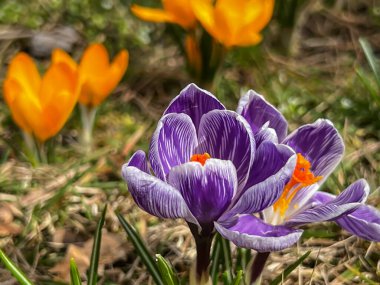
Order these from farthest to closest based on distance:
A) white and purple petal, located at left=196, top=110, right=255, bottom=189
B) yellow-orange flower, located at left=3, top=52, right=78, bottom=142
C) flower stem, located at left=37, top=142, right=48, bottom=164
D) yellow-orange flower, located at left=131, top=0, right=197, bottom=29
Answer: yellow-orange flower, located at left=131, top=0, right=197, bottom=29 < flower stem, located at left=37, top=142, right=48, bottom=164 < yellow-orange flower, located at left=3, top=52, right=78, bottom=142 < white and purple petal, located at left=196, top=110, right=255, bottom=189

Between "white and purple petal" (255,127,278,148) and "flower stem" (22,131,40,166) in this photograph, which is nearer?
"white and purple petal" (255,127,278,148)

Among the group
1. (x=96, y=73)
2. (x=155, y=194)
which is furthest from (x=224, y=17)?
(x=155, y=194)

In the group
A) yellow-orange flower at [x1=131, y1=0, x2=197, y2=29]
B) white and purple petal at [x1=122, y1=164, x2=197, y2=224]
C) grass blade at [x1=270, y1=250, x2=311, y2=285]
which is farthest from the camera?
yellow-orange flower at [x1=131, y1=0, x2=197, y2=29]

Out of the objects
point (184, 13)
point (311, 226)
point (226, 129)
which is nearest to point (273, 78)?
point (184, 13)

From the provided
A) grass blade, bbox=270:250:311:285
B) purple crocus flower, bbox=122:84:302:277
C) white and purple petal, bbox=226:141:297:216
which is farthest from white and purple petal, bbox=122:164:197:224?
grass blade, bbox=270:250:311:285

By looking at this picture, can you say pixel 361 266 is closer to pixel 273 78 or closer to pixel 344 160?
pixel 344 160

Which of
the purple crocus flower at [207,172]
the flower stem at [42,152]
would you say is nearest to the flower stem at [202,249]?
the purple crocus flower at [207,172]

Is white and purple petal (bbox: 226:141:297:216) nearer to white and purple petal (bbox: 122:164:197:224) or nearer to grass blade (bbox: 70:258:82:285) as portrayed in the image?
white and purple petal (bbox: 122:164:197:224)
